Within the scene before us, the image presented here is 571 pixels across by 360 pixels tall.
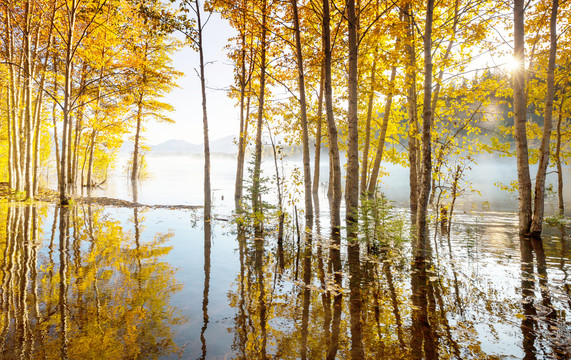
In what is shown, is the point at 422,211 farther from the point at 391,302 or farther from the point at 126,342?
the point at 126,342

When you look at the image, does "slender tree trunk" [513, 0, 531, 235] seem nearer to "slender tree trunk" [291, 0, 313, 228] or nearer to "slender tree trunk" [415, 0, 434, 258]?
"slender tree trunk" [415, 0, 434, 258]

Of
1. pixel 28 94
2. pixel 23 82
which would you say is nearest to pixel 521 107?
pixel 28 94

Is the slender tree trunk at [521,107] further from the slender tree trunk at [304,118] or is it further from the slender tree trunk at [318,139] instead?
the slender tree trunk at [318,139]

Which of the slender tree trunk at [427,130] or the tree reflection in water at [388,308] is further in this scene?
the slender tree trunk at [427,130]

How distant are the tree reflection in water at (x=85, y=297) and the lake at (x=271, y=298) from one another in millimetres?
19

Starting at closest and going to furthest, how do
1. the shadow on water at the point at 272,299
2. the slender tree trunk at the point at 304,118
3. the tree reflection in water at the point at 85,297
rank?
the tree reflection in water at the point at 85,297 → the shadow on water at the point at 272,299 → the slender tree trunk at the point at 304,118

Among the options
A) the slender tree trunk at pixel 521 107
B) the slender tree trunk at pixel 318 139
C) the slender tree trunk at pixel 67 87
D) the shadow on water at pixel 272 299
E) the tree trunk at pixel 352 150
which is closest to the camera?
the shadow on water at pixel 272 299

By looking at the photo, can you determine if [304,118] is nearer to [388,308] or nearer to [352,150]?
[352,150]

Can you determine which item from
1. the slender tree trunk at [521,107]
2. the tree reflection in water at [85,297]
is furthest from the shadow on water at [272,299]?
the slender tree trunk at [521,107]

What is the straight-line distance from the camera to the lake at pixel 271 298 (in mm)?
3203

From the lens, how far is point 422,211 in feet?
21.0

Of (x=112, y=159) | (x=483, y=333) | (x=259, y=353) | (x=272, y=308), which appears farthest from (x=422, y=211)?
(x=112, y=159)

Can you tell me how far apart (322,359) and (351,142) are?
678 centimetres

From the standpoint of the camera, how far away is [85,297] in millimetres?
4180
